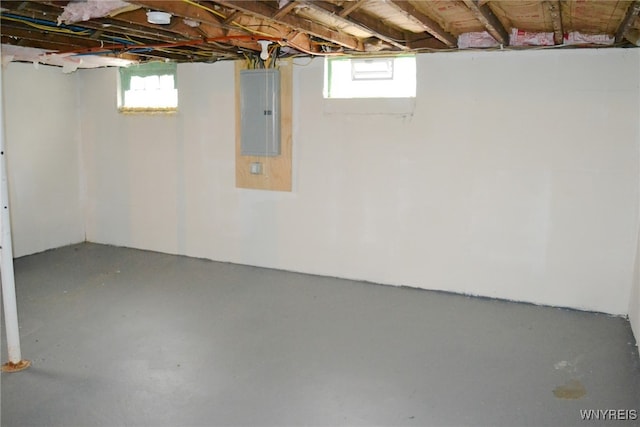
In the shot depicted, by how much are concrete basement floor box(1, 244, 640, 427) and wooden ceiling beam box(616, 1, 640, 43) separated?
77.4 inches

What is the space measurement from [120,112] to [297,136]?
2.13 m

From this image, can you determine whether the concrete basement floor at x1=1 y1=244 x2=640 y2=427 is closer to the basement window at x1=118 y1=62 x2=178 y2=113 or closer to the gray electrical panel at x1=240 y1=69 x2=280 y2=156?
the gray electrical panel at x1=240 y1=69 x2=280 y2=156

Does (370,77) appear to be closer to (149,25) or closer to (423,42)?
(423,42)

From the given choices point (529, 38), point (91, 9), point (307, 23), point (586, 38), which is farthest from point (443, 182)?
point (91, 9)

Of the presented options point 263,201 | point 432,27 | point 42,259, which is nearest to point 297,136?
point 263,201

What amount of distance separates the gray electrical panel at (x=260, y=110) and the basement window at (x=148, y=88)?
88 centimetres

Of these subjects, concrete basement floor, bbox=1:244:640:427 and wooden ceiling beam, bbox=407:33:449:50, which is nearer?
concrete basement floor, bbox=1:244:640:427

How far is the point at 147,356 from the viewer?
10.4ft

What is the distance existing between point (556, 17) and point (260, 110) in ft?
A: 8.62

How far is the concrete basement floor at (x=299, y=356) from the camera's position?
2.60 meters

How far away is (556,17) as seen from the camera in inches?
121

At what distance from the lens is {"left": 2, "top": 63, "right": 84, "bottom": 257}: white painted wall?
5.25m

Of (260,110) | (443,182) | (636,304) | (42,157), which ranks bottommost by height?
(636,304)

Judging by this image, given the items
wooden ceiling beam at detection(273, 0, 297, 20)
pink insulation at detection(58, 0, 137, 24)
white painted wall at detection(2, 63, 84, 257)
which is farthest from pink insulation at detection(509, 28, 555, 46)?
white painted wall at detection(2, 63, 84, 257)
